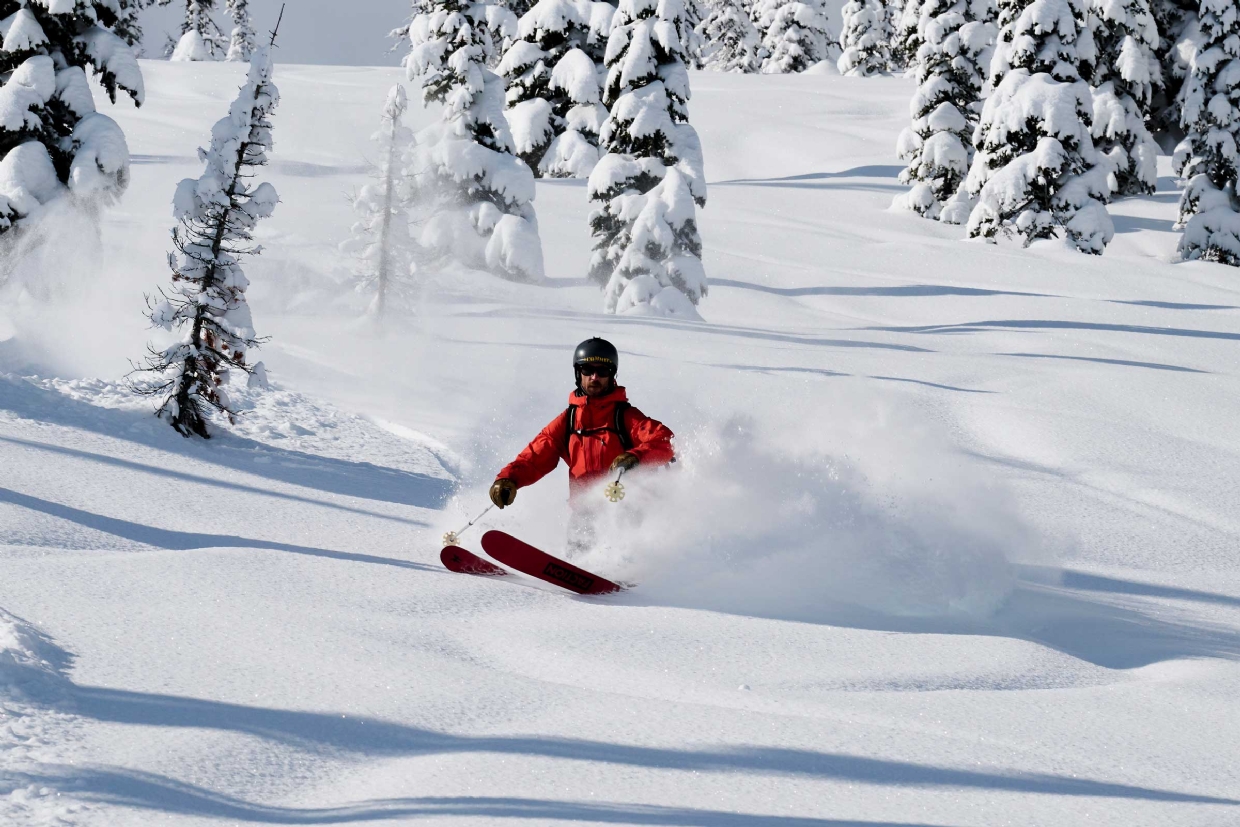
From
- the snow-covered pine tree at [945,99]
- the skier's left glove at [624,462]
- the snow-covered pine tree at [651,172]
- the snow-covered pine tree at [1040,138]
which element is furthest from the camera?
the snow-covered pine tree at [945,99]

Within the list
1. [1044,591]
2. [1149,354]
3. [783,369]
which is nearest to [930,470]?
[1044,591]

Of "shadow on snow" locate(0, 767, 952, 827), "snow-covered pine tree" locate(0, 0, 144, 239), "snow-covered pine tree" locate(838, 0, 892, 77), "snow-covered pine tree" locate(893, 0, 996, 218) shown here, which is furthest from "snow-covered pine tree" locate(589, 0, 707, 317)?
"snow-covered pine tree" locate(838, 0, 892, 77)

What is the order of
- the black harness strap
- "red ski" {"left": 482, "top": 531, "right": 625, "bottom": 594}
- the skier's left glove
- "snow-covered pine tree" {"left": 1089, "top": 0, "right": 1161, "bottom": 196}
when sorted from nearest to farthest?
"red ski" {"left": 482, "top": 531, "right": 625, "bottom": 594}, the skier's left glove, the black harness strap, "snow-covered pine tree" {"left": 1089, "top": 0, "right": 1161, "bottom": 196}

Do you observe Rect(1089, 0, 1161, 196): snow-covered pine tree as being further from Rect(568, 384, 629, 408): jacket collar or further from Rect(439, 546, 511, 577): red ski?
Rect(439, 546, 511, 577): red ski

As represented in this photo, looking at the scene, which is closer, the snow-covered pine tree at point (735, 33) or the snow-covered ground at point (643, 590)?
the snow-covered ground at point (643, 590)

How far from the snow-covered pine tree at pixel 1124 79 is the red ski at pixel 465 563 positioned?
104 ft

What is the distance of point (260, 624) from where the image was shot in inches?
215

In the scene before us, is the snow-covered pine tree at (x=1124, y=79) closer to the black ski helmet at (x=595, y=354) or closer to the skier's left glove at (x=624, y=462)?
the black ski helmet at (x=595, y=354)

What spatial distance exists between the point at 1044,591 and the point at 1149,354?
41.0 feet

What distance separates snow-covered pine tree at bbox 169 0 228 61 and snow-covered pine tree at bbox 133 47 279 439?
66865 millimetres

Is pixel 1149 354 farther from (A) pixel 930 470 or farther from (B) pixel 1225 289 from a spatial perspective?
(A) pixel 930 470

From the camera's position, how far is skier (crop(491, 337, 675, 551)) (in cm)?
779

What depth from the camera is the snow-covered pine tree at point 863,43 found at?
65.1 m

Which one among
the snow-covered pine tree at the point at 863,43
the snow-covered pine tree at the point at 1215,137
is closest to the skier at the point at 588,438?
the snow-covered pine tree at the point at 1215,137
